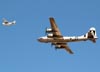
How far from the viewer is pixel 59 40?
168500mm

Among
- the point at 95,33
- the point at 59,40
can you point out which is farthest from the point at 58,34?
the point at 95,33

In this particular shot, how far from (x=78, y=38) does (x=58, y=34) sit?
726 centimetres

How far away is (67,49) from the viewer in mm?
184375

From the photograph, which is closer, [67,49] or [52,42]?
[52,42]

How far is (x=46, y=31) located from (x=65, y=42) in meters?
8.18

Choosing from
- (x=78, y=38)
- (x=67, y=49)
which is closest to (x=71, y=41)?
(x=78, y=38)

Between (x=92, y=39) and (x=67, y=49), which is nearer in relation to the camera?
(x=92, y=39)

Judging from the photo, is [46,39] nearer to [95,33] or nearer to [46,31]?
[46,31]

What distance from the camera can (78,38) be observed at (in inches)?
6585

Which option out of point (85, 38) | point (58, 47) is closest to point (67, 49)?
point (58, 47)

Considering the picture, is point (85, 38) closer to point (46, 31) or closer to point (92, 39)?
point (92, 39)

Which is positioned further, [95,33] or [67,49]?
[67,49]

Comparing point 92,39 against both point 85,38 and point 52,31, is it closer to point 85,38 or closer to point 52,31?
point 85,38

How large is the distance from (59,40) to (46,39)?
4.73m
